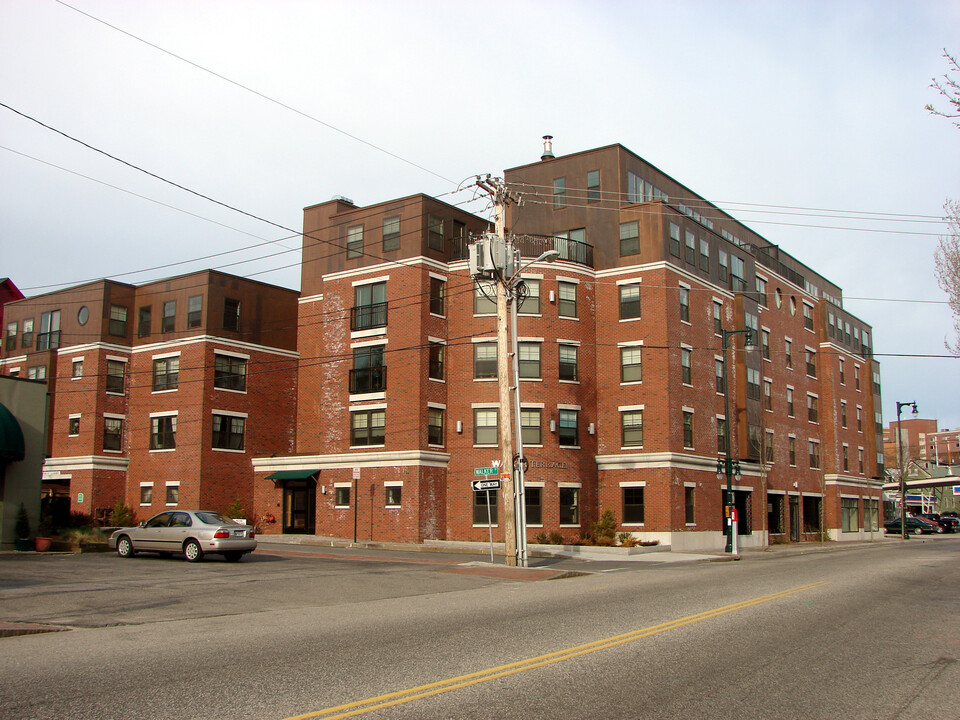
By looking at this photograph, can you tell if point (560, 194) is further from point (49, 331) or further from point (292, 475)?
point (49, 331)

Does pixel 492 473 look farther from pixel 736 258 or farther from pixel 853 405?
pixel 853 405

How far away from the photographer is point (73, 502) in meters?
47.5

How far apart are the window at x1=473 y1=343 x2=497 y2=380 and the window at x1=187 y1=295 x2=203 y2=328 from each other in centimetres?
1623

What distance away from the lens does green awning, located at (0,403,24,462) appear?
2656cm

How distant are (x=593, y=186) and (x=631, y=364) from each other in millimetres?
9361

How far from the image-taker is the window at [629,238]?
40.7 metres

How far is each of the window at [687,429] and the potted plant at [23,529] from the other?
27472 millimetres

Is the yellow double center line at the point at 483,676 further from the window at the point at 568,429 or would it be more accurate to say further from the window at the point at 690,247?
the window at the point at 690,247

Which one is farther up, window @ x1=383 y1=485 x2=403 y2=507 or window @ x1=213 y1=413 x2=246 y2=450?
window @ x1=213 y1=413 x2=246 y2=450

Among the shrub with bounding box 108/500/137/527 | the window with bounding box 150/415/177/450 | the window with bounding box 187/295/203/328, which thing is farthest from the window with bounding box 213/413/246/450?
the shrub with bounding box 108/500/137/527

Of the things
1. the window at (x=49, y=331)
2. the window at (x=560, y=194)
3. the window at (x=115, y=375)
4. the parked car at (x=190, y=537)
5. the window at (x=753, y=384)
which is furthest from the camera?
the window at (x=49, y=331)

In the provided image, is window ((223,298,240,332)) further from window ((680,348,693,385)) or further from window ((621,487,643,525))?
window ((680,348,693,385))

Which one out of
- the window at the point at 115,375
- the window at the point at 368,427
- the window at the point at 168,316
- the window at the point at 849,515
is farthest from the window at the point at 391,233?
the window at the point at 849,515

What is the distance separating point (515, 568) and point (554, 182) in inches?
974
